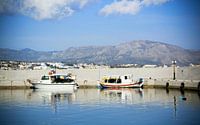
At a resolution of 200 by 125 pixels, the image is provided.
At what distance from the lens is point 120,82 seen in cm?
3244

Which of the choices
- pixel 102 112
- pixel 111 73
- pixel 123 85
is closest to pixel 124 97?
pixel 102 112

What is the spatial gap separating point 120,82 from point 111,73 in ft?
7.77

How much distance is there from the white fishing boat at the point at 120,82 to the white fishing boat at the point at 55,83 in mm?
2845

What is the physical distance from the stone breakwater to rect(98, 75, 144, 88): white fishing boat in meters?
0.59

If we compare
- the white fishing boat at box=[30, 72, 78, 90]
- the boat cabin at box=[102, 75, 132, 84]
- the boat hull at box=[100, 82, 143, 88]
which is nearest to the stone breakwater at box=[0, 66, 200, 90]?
the boat hull at box=[100, 82, 143, 88]

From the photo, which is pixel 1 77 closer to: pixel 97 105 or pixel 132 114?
pixel 97 105

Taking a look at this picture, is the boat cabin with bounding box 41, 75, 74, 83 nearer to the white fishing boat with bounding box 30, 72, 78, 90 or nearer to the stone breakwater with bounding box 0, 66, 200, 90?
the white fishing boat with bounding box 30, 72, 78, 90

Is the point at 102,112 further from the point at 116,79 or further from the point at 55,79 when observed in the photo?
the point at 116,79

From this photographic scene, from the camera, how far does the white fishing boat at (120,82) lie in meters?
31.9

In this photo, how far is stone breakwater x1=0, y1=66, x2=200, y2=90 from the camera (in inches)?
1145

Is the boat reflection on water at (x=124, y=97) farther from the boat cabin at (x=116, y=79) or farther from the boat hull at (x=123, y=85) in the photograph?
the boat cabin at (x=116, y=79)

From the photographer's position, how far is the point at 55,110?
58.2 feet

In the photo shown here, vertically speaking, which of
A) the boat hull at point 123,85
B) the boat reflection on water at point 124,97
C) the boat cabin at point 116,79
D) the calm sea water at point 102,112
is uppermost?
the boat cabin at point 116,79

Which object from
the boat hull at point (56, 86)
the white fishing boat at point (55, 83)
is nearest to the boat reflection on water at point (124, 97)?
the boat hull at point (56, 86)
